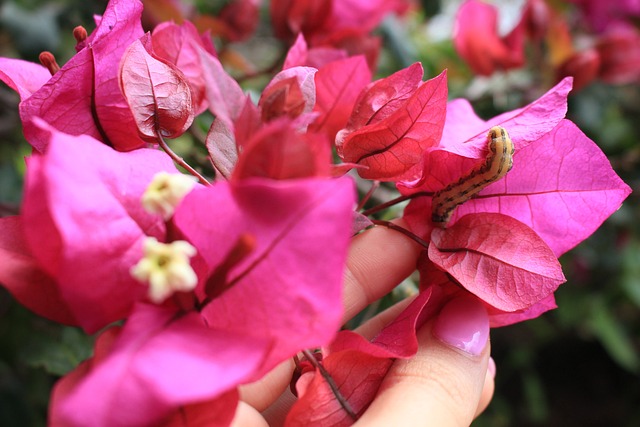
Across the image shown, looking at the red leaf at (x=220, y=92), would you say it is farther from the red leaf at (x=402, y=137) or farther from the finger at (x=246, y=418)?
the finger at (x=246, y=418)

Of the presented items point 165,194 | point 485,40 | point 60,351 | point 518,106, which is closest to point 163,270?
point 165,194

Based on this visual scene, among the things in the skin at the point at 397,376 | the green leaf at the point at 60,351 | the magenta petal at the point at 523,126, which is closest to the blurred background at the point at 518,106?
the green leaf at the point at 60,351

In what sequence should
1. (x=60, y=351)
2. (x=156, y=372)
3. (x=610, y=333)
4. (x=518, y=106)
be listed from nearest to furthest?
(x=156, y=372), (x=60, y=351), (x=518, y=106), (x=610, y=333)

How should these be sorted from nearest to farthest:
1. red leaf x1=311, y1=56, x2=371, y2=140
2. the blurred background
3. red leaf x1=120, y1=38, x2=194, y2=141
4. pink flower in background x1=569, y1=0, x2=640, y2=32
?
1. red leaf x1=120, y1=38, x2=194, y2=141
2. red leaf x1=311, y1=56, x2=371, y2=140
3. the blurred background
4. pink flower in background x1=569, y1=0, x2=640, y2=32

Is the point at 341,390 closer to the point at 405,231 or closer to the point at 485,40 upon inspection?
the point at 405,231

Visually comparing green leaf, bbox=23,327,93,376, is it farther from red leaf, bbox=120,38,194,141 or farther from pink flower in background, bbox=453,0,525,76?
pink flower in background, bbox=453,0,525,76

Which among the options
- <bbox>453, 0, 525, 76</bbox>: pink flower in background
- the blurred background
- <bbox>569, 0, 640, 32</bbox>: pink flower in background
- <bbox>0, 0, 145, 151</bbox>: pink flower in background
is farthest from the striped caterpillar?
<bbox>569, 0, 640, 32</bbox>: pink flower in background

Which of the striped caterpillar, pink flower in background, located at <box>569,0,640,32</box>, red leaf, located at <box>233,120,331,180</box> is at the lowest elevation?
pink flower in background, located at <box>569,0,640,32</box>
